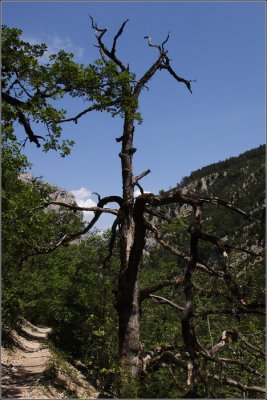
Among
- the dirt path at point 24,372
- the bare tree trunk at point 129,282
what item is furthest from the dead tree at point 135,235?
the dirt path at point 24,372

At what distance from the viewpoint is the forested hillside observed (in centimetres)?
752

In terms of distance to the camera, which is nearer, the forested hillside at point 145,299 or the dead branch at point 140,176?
the forested hillside at point 145,299

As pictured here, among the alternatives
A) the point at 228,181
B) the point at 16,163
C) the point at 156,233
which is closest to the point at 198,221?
the point at 156,233

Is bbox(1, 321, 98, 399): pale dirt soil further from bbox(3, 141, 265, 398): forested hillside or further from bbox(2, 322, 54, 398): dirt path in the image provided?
bbox(3, 141, 265, 398): forested hillside

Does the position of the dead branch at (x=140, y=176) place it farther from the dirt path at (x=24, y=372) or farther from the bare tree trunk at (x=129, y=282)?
the dirt path at (x=24, y=372)

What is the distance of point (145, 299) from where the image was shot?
818 inches

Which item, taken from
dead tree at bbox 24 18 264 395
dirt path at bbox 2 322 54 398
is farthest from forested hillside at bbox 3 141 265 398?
dirt path at bbox 2 322 54 398

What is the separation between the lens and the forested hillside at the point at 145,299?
7.52m

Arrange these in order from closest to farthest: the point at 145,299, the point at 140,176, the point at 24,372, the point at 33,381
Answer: the point at 140,176
the point at 33,381
the point at 24,372
the point at 145,299

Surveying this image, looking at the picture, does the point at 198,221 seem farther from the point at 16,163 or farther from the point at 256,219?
the point at 16,163

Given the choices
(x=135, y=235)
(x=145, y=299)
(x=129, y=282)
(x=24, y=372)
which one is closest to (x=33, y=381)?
(x=24, y=372)

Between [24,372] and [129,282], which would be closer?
[129,282]

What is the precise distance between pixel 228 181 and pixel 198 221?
144 m

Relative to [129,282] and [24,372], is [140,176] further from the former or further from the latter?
[24,372]
